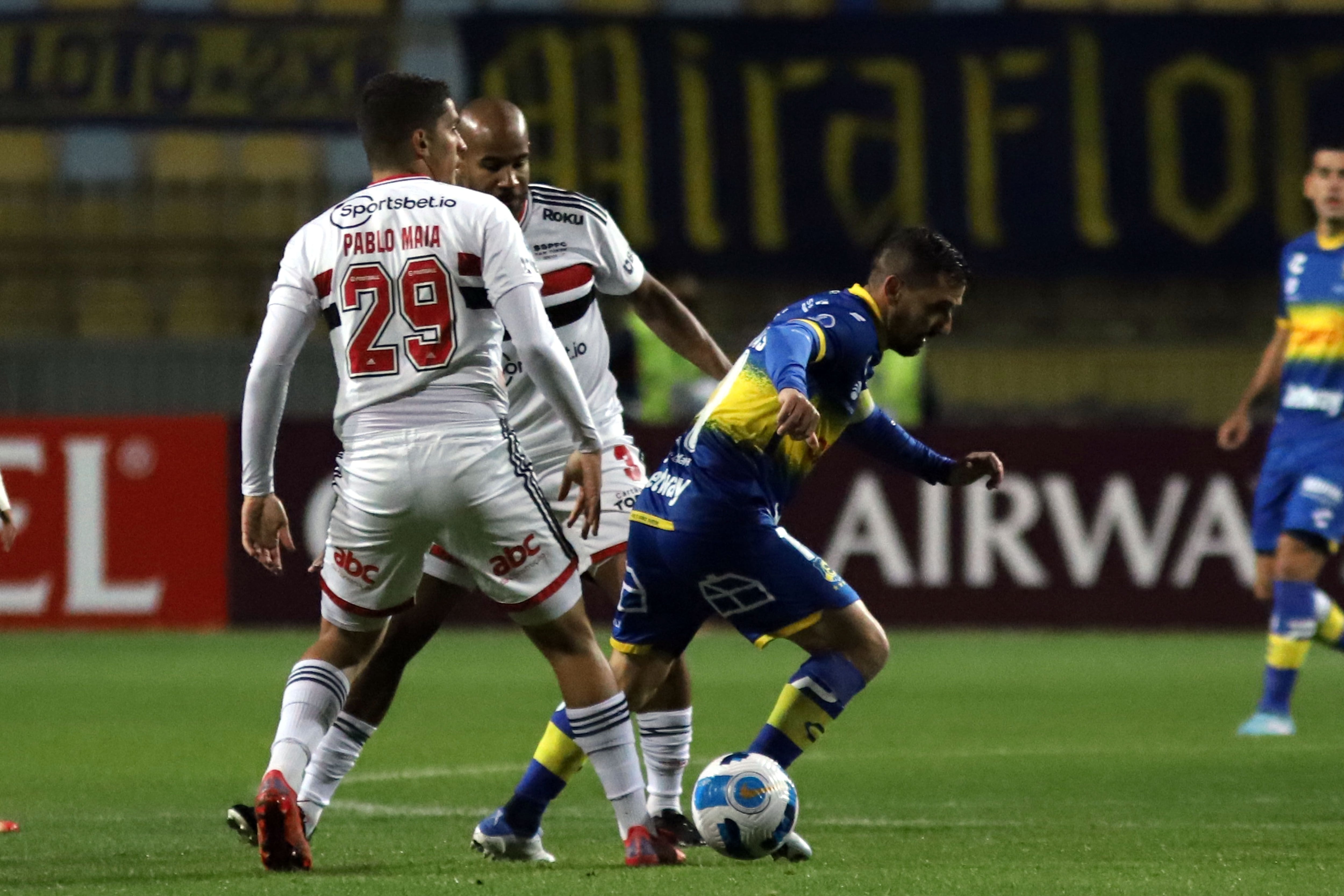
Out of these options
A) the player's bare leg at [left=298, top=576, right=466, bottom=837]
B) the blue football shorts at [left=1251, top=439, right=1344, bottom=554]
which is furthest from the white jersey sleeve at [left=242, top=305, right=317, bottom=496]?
the blue football shorts at [left=1251, top=439, right=1344, bottom=554]

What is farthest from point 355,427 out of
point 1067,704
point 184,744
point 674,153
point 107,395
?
point 674,153

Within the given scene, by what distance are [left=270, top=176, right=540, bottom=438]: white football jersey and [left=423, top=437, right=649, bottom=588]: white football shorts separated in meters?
0.96

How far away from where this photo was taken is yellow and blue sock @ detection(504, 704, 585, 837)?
5512 mm

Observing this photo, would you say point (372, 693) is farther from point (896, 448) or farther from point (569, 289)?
point (896, 448)

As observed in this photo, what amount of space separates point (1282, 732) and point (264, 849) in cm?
457

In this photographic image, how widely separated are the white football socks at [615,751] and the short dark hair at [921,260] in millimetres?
1154

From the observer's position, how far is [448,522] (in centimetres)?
511

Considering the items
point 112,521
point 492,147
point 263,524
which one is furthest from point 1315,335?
point 112,521

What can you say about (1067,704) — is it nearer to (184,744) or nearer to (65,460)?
(184,744)

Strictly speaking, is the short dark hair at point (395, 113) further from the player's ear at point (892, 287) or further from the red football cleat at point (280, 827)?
the red football cleat at point (280, 827)

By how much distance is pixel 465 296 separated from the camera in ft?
16.9

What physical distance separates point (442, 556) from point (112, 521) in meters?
7.79

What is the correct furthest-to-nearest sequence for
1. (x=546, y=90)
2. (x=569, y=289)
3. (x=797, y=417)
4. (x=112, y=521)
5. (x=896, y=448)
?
(x=546, y=90)
(x=112, y=521)
(x=569, y=289)
(x=896, y=448)
(x=797, y=417)

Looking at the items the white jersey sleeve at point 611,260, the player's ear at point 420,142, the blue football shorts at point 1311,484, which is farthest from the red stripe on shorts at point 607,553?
the blue football shorts at point 1311,484
